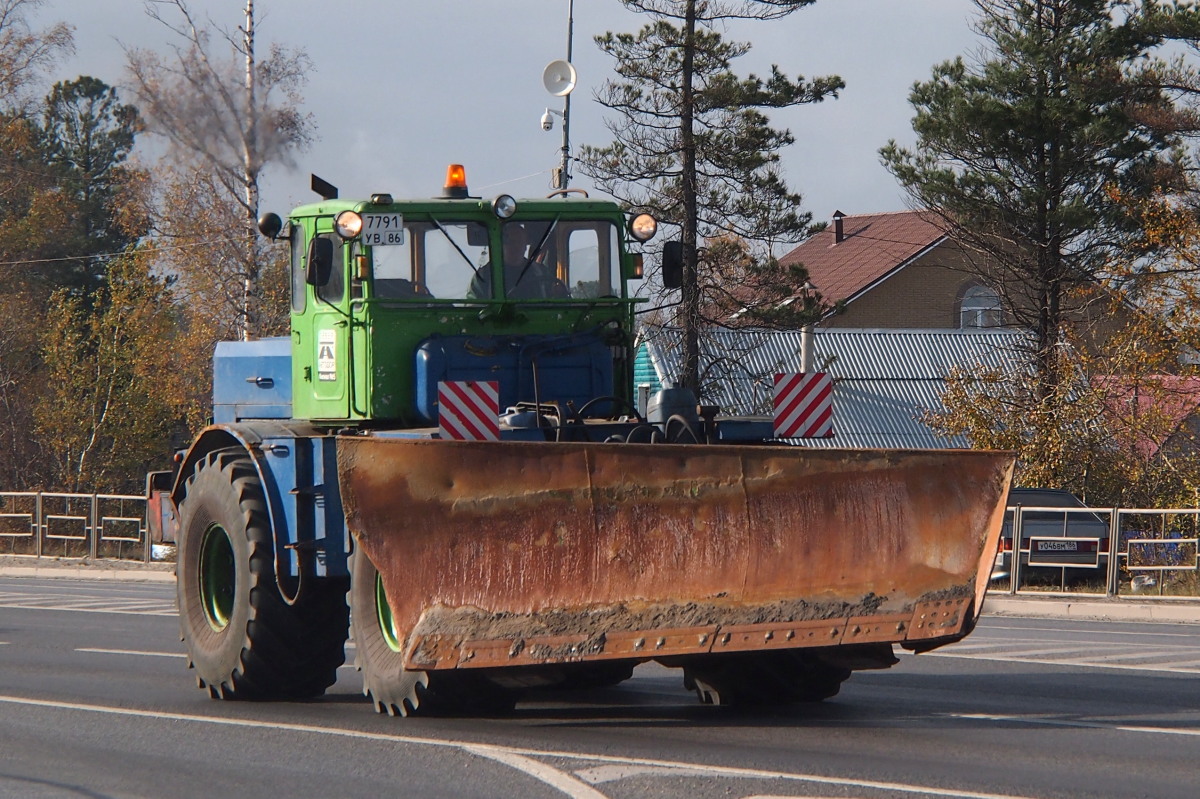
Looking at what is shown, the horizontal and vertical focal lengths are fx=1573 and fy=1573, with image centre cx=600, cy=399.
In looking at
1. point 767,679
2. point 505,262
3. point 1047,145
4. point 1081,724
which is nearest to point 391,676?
point 767,679

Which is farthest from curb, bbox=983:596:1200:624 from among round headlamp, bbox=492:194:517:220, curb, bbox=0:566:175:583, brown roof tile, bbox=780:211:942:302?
brown roof tile, bbox=780:211:942:302

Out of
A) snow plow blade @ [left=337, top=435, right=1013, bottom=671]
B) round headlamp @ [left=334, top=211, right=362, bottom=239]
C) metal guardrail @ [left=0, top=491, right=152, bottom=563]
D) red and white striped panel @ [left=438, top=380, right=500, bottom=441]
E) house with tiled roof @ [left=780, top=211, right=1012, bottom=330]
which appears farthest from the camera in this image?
house with tiled roof @ [left=780, top=211, right=1012, bottom=330]

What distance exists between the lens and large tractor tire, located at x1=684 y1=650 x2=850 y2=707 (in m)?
8.97

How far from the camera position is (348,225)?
9484mm

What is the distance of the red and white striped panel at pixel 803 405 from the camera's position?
33.3ft

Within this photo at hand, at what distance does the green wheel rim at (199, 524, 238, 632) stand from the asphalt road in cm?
62

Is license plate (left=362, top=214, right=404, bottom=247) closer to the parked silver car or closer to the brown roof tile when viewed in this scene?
the parked silver car

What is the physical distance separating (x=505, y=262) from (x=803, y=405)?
7.01 ft

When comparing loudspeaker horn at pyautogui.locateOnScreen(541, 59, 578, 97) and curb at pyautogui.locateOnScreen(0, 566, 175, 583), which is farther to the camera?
curb at pyautogui.locateOnScreen(0, 566, 175, 583)

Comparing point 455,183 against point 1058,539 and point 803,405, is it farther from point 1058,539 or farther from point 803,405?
point 1058,539

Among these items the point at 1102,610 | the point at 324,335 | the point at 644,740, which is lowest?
the point at 1102,610

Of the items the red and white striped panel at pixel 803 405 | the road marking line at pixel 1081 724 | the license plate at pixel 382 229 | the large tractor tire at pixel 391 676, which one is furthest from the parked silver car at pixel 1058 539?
the large tractor tire at pixel 391 676

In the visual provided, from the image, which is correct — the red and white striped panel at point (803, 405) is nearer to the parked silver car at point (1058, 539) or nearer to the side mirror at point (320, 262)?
the side mirror at point (320, 262)

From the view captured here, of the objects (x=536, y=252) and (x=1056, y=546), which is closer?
(x=536, y=252)
